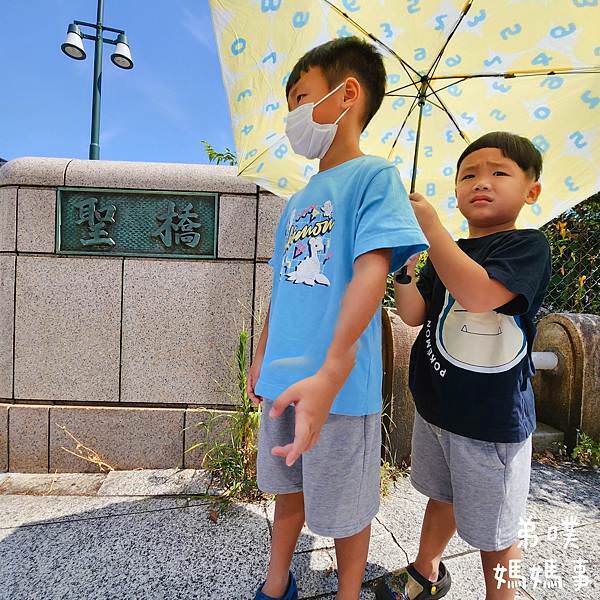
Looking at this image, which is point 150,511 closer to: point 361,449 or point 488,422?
point 361,449

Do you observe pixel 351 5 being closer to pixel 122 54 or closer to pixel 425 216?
pixel 425 216

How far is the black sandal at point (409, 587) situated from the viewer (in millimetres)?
1630

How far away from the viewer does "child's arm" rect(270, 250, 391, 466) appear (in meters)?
0.93

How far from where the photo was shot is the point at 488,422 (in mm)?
1306

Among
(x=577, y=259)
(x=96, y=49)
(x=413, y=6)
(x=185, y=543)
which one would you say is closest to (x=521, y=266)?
(x=413, y=6)

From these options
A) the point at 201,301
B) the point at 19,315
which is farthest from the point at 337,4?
the point at 19,315

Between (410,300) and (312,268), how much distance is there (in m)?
0.46

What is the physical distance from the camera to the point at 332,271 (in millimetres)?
1240

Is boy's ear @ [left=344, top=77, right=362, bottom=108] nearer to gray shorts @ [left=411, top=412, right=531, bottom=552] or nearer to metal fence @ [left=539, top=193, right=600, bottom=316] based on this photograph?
gray shorts @ [left=411, top=412, right=531, bottom=552]

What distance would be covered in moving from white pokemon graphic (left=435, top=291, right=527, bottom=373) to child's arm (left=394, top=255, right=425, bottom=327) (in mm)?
187

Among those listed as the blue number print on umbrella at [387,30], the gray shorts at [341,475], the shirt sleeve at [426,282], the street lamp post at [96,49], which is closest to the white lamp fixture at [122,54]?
the street lamp post at [96,49]

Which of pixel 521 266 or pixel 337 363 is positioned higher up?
pixel 521 266

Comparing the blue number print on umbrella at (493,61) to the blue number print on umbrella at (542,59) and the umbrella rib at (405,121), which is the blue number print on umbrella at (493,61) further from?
the umbrella rib at (405,121)

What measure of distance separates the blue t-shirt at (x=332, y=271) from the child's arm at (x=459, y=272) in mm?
105
